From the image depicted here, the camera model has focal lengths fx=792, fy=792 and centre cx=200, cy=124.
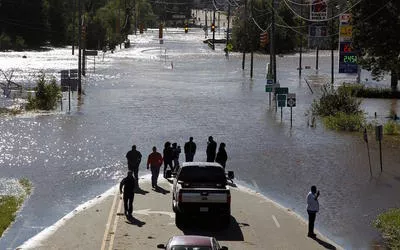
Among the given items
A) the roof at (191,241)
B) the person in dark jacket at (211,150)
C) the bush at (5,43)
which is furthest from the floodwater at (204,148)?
the bush at (5,43)

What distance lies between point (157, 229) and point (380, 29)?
3080cm

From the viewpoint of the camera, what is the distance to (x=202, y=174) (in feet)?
66.9

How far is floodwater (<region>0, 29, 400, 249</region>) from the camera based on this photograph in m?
22.8

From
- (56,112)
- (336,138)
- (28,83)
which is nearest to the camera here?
(336,138)

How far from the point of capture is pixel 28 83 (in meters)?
69.6

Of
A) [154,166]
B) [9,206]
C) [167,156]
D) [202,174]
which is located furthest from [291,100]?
[9,206]

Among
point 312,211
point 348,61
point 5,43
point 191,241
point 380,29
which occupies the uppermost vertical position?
point 380,29

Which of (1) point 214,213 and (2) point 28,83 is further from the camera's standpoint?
(2) point 28,83

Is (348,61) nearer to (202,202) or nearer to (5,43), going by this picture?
(202,202)

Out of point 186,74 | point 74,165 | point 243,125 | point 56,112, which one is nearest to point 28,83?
point 186,74

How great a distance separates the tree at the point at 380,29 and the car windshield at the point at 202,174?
2812cm

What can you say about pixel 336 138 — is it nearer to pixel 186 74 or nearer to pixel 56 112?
pixel 56 112

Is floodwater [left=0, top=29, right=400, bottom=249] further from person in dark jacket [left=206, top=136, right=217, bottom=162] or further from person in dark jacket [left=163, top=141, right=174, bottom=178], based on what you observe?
person in dark jacket [left=163, top=141, right=174, bottom=178]

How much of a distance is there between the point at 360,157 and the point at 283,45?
103 metres
